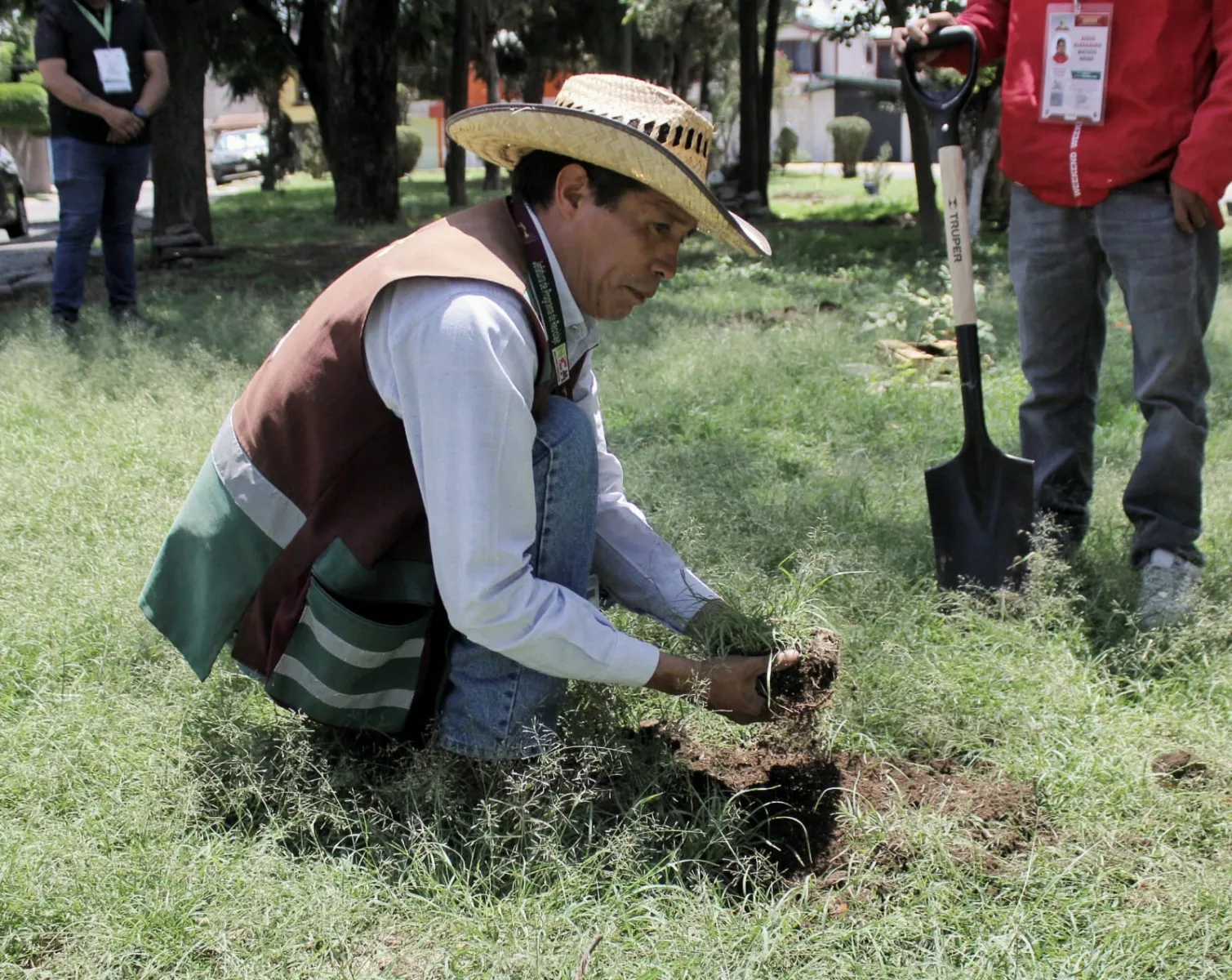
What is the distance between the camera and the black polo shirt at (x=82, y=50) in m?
6.44

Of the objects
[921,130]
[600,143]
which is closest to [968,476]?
[600,143]

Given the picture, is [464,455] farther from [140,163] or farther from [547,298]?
[140,163]

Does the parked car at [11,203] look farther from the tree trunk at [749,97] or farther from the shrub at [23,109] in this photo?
the shrub at [23,109]

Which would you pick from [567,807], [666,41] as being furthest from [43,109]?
[567,807]

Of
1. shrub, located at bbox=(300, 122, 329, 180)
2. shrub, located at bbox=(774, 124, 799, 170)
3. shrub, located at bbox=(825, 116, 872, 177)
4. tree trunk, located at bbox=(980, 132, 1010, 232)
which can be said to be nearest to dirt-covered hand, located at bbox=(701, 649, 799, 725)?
tree trunk, located at bbox=(980, 132, 1010, 232)

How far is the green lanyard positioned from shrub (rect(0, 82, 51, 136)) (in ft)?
74.9

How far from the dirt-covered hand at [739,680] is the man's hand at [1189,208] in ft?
5.39

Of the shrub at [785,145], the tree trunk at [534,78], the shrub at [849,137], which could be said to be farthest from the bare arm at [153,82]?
the shrub at [785,145]

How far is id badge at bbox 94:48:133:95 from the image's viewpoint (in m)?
6.53

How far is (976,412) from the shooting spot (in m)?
3.37

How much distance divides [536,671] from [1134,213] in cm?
204

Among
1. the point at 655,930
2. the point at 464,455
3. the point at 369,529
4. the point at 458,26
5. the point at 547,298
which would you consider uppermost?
the point at 458,26

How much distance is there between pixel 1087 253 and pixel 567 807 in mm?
2161

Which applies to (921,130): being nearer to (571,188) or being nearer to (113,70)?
(113,70)
